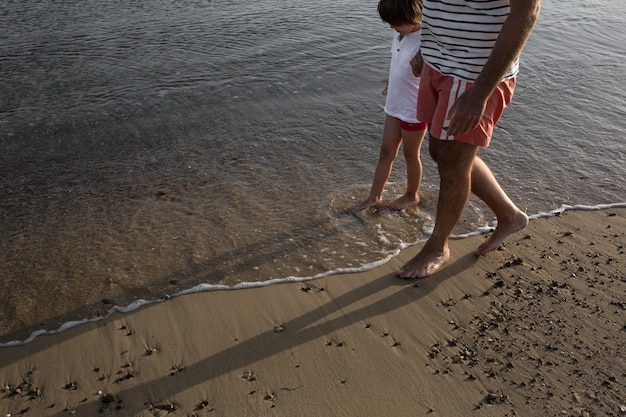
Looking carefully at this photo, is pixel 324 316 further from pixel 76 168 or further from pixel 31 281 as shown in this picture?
pixel 76 168

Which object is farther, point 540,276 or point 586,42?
point 586,42

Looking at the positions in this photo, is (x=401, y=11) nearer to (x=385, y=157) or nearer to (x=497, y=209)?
(x=385, y=157)

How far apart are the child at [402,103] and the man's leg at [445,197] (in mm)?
568

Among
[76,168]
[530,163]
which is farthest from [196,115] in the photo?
[530,163]

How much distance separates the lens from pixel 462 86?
2.76 meters

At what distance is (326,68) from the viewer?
6578 mm

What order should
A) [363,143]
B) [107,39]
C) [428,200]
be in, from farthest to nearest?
1. [107,39]
2. [363,143]
3. [428,200]

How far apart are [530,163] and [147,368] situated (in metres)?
3.31

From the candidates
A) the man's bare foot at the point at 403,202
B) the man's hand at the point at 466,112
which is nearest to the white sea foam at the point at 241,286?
the man's bare foot at the point at 403,202

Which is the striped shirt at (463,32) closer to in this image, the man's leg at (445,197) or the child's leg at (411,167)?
the man's leg at (445,197)

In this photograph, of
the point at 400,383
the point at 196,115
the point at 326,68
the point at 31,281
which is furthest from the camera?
the point at 326,68

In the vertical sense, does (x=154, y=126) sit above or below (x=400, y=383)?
below

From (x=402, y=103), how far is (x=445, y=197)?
2.65 feet

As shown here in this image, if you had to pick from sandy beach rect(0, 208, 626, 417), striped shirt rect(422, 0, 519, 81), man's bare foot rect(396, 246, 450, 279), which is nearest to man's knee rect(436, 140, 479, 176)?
striped shirt rect(422, 0, 519, 81)
